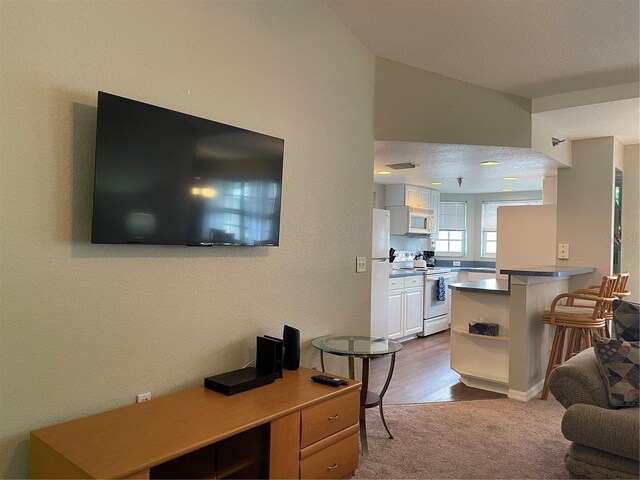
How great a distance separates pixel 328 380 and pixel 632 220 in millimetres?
4006

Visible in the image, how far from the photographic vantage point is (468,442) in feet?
9.75

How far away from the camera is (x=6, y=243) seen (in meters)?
1.66

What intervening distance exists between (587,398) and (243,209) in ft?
6.63

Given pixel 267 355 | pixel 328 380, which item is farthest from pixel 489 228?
pixel 267 355

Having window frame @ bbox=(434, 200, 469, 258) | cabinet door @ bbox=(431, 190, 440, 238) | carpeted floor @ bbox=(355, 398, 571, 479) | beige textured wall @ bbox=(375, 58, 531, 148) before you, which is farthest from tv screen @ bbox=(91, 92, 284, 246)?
window frame @ bbox=(434, 200, 469, 258)

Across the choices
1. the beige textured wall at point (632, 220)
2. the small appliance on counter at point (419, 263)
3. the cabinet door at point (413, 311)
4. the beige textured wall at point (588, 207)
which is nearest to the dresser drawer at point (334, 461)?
the beige textured wall at point (588, 207)

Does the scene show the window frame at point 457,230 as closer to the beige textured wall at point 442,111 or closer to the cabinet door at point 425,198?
the cabinet door at point 425,198

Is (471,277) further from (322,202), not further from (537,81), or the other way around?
(322,202)

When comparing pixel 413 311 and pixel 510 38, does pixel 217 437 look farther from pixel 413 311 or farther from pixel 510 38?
pixel 413 311

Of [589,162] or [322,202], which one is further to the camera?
[589,162]

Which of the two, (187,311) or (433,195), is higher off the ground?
(433,195)

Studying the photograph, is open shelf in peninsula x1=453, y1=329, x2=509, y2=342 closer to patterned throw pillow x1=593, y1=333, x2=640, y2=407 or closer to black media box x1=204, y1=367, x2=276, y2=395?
patterned throw pillow x1=593, y1=333, x2=640, y2=407

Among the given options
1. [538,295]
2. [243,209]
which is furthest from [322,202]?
[538,295]

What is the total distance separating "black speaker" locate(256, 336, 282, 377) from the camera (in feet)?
7.72
